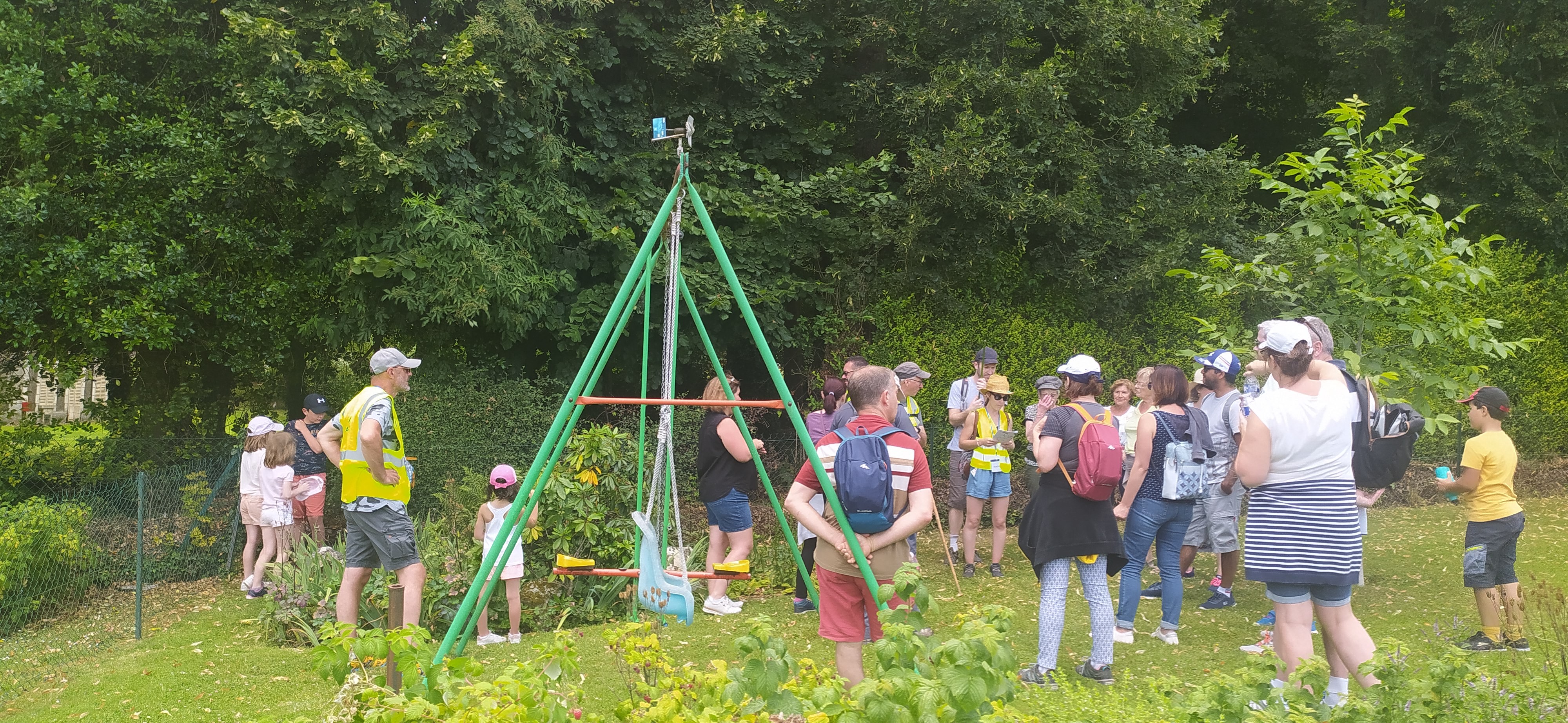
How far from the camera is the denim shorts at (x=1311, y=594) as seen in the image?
13.4 ft

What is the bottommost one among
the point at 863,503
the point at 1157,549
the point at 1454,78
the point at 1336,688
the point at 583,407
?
the point at 1336,688

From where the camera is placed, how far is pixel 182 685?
5.75 meters

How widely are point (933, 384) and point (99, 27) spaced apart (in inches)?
372

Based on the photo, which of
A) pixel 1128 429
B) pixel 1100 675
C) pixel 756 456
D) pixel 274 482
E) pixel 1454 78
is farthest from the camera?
pixel 1454 78

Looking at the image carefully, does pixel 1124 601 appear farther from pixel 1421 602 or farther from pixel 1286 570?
pixel 1421 602

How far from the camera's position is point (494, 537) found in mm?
6266

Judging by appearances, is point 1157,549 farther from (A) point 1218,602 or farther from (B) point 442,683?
(B) point 442,683

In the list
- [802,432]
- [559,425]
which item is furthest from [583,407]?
[802,432]

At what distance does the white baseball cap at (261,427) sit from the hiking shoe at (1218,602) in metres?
7.53

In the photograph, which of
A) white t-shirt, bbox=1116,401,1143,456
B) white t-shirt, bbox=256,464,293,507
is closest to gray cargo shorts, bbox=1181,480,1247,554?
white t-shirt, bbox=1116,401,1143,456

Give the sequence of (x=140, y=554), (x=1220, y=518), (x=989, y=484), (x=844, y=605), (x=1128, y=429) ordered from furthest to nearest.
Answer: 1. (x=989, y=484)
2. (x=1128, y=429)
3. (x=1220, y=518)
4. (x=140, y=554)
5. (x=844, y=605)

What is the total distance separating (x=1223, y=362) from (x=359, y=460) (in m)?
5.31

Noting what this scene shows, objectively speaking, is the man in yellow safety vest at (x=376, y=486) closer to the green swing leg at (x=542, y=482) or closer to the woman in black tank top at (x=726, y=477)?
the green swing leg at (x=542, y=482)

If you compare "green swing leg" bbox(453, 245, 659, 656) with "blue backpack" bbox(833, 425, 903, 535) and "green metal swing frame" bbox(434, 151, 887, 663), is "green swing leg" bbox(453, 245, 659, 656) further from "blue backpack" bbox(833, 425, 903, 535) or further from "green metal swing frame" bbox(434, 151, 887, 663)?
"blue backpack" bbox(833, 425, 903, 535)
